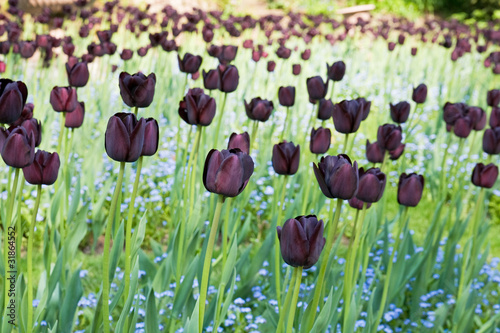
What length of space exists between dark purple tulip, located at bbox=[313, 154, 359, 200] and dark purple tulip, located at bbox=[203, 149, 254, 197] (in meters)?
0.19

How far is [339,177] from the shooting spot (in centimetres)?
136

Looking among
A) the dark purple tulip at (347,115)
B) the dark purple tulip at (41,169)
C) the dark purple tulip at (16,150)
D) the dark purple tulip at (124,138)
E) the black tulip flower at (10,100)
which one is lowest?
the dark purple tulip at (41,169)

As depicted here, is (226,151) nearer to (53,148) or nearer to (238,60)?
(53,148)

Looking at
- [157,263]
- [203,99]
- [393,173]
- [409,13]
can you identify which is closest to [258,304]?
[157,263]

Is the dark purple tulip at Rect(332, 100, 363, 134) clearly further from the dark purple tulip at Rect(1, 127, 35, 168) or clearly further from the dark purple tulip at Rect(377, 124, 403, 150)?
the dark purple tulip at Rect(1, 127, 35, 168)

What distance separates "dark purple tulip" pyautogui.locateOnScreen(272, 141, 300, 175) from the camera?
6.02 feet

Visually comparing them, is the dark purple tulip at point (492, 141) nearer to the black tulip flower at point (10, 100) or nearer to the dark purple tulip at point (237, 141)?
the dark purple tulip at point (237, 141)

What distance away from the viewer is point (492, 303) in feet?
9.48

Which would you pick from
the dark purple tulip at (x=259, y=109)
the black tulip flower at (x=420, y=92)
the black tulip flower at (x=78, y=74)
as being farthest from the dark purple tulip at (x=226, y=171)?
the black tulip flower at (x=420, y=92)

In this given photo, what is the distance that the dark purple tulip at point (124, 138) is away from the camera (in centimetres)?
139

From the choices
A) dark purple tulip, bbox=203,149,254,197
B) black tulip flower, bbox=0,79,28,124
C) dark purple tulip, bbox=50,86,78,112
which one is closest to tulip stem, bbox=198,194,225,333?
dark purple tulip, bbox=203,149,254,197

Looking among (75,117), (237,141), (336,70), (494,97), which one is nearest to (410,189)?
(237,141)

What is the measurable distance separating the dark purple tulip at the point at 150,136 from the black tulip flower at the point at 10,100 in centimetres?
38

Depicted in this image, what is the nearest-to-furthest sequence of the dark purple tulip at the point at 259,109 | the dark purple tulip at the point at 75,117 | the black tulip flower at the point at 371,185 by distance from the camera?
the black tulip flower at the point at 371,185 → the dark purple tulip at the point at 75,117 → the dark purple tulip at the point at 259,109
